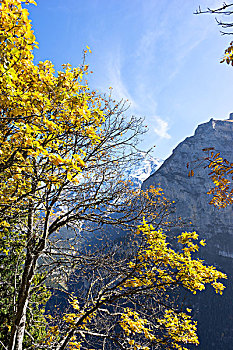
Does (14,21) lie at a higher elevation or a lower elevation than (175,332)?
higher

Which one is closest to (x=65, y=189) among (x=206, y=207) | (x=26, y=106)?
(x=26, y=106)

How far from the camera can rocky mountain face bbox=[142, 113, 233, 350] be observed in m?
86.8

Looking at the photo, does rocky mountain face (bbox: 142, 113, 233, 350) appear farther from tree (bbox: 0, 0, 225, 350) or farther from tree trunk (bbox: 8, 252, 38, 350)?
tree trunk (bbox: 8, 252, 38, 350)

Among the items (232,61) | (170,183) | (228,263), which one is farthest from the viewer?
(170,183)

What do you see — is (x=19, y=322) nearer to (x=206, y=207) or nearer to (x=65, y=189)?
(x=65, y=189)

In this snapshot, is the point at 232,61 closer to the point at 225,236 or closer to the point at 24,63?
the point at 24,63

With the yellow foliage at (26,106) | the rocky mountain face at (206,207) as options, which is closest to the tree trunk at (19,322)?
the yellow foliage at (26,106)

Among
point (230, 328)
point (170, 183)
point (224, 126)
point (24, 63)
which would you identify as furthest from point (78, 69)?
point (224, 126)

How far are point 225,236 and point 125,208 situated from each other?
12944 centimetres

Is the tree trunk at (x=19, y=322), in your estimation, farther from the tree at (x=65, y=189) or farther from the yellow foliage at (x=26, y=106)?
the yellow foliage at (x=26, y=106)

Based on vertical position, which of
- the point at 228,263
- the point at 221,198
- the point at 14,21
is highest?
the point at 14,21

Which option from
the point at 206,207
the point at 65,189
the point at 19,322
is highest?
the point at 206,207

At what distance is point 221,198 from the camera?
11.5 feet

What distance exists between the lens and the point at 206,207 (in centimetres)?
11875
